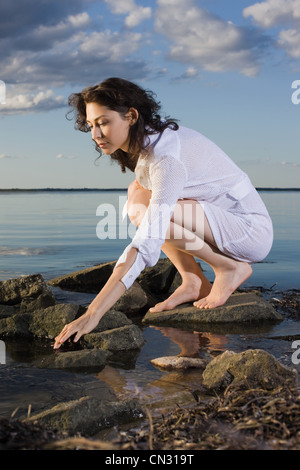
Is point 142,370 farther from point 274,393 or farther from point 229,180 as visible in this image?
point 229,180

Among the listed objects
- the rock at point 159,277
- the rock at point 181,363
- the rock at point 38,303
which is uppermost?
the rock at point 159,277

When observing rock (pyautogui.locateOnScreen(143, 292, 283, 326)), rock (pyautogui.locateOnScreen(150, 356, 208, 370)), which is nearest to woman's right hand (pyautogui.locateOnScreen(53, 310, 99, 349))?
rock (pyautogui.locateOnScreen(150, 356, 208, 370))

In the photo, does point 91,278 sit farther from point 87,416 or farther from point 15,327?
point 87,416

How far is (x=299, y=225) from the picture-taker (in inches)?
570

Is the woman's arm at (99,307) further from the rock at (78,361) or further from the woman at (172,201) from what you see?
the rock at (78,361)

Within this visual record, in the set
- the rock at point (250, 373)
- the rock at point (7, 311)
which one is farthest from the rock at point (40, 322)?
the rock at point (250, 373)

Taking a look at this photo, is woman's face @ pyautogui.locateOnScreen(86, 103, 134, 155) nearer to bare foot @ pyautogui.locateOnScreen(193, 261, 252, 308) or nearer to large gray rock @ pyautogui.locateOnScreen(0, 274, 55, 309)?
bare foot @ pyautogui.locateOnScreen(193, 261, 252, 308)

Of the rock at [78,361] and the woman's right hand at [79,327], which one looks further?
the rock at [78,361]

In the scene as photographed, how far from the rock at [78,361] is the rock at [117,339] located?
28 centimetres

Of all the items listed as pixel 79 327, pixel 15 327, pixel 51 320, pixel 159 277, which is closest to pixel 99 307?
pixel 79 327

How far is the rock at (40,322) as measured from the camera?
418 centimetres

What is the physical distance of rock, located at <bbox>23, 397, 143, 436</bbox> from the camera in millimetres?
2412

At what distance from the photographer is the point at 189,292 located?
491 cm

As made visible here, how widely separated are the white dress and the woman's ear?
180 millimetres
